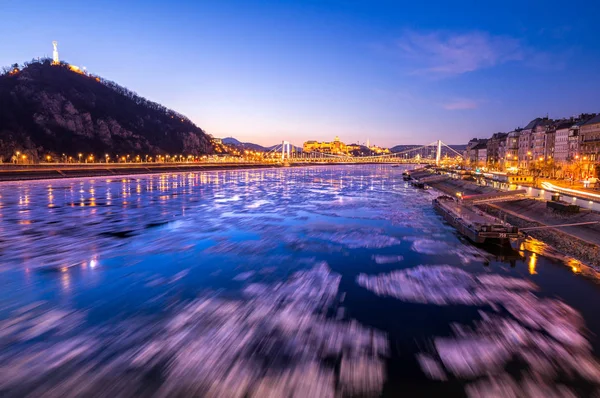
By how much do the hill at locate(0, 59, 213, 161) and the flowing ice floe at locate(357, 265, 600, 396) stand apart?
12606 cm

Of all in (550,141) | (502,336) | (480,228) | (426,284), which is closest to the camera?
(502,336)

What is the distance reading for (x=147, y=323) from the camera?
Result: 420 inches

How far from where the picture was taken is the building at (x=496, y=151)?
119 meters

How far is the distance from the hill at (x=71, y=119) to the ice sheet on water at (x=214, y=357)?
4802 inches

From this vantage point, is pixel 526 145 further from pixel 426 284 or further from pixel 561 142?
pixel 426 284

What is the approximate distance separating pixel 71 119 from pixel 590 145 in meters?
156

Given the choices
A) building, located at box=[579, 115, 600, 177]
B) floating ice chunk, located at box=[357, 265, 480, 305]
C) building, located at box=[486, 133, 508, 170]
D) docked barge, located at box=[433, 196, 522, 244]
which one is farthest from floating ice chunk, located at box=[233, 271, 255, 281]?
building, located at box=[486, 133, 508, 170]

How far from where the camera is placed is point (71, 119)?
134750 millimetres

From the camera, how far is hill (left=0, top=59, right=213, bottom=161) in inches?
4717

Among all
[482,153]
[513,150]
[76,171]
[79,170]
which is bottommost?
[76,171]

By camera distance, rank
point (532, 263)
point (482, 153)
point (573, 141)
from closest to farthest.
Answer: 1. point (532, 263)
2. point (573, 141)
3. point (482, 153)

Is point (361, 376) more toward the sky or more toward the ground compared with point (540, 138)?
more toward the ground

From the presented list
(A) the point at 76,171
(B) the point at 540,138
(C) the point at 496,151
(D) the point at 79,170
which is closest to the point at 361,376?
(A) the point at 76,171

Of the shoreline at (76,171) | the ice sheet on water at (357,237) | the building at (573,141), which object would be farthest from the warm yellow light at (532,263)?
the shoreline at (76,171)
